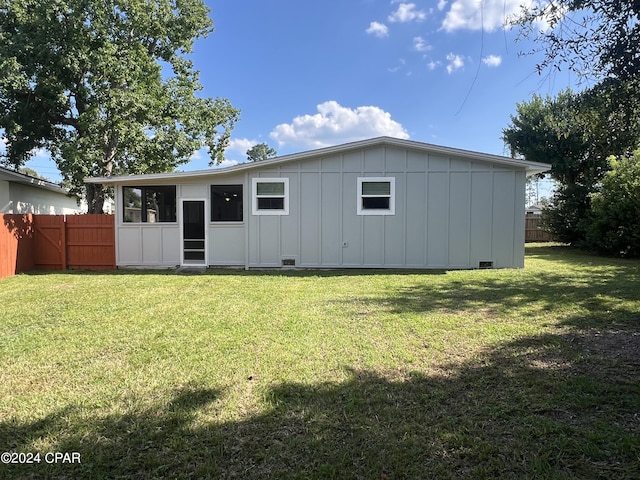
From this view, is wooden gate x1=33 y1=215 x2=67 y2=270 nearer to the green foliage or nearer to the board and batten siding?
the board and batten siding

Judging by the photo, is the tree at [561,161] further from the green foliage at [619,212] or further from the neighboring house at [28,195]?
the neighboring house at [28,195]

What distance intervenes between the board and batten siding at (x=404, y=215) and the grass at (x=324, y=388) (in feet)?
13.4

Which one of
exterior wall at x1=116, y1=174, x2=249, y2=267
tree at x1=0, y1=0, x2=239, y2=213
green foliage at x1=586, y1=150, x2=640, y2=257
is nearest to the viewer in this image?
exterior wall at x1=116, y1=174, x2=249, y2=267

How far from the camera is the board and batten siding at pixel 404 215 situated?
10055 millimetres

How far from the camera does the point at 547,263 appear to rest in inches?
459

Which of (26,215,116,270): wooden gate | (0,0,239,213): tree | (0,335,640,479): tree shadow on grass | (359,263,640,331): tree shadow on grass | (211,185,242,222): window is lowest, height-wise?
(0,335,640,479): tree shadow on grass

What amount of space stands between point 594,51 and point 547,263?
918cm

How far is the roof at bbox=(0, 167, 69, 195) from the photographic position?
1219cm

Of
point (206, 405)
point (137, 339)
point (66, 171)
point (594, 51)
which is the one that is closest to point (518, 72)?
point (594, 51)

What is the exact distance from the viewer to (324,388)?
3.12 meters

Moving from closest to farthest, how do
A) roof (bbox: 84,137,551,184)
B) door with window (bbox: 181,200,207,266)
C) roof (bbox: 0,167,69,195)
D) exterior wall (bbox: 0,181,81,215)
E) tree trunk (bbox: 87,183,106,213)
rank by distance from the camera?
roof (bbox: 84,137,551,184) → door with window (bbox: 181,200,207,266) → roof (bbox: 0,167,69,195) → exterior wall (bbox: 0,181,81,215) → tree trunk (bbox: 87,183,106,213)

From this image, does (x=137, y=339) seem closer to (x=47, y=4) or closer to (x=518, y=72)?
(x=518, y=72)

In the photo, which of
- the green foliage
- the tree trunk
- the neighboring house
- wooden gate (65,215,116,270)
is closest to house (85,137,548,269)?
wooden gate (65,215,116,270)

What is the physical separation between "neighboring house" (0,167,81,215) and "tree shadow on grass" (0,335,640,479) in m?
13.0
